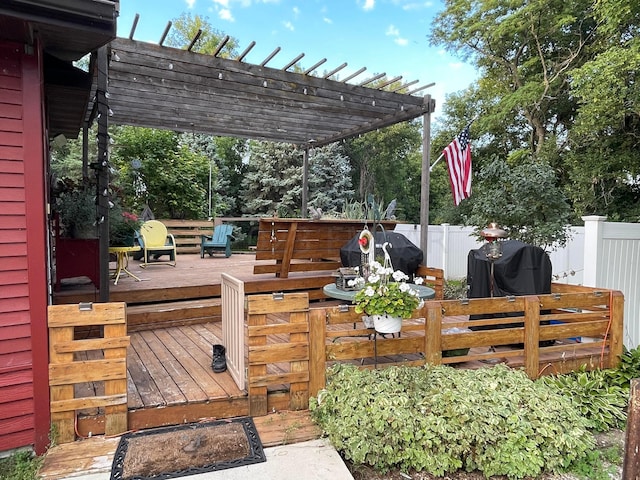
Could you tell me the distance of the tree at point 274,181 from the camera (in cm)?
1515

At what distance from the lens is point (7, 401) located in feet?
7.48

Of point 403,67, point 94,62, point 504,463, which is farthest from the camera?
point 403,67

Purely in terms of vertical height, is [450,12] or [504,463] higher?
[450,12]

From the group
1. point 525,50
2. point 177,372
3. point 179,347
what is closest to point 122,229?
point 179,347

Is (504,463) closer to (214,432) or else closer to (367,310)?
(367,310)

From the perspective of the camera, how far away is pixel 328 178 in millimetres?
16078

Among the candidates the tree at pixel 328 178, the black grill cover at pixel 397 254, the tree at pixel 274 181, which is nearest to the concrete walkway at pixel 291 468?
the black grill cover at pixel 397 254

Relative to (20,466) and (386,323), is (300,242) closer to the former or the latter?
(386,323)

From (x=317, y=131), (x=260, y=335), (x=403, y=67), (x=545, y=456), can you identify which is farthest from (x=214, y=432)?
(x=403, y=67)

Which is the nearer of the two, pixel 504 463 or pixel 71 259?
pixel 504 463

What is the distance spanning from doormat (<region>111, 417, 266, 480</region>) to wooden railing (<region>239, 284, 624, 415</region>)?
0.27 m

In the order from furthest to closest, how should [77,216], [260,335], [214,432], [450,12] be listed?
[450,12]
[77,216]
[260,335]
[214,432]

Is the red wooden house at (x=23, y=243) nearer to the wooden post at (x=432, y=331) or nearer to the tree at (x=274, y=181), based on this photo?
the wooden post at (x=432, y=331)

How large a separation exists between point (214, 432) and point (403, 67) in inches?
955
